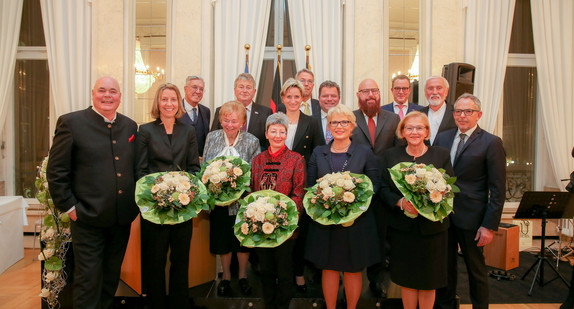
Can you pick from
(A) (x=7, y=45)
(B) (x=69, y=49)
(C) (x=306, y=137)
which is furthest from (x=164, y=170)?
(A) (x=7, y=45)

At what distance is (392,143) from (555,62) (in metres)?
4.10

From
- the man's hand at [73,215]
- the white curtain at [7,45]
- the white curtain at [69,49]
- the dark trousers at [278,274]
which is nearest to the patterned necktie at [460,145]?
the dark trousers at [278,274]

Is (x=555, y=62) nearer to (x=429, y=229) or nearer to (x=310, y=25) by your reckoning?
(x=310, y=25)

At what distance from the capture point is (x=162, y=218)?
2555 mm

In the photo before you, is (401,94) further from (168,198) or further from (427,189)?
(168,198)

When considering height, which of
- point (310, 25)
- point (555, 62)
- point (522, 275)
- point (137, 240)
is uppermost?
point (310, 25)

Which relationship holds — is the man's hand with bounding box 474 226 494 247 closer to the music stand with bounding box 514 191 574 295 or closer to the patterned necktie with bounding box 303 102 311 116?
the music stand with bounding box 514 191 574 295

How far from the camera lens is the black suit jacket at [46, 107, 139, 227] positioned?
8.21ft

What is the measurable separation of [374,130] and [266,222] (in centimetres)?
154

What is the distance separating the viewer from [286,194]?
2.80 m

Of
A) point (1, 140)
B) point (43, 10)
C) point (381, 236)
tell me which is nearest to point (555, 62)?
point (381, 236)

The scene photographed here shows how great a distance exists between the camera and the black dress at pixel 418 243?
259 cm

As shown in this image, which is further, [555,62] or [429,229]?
[555,62]

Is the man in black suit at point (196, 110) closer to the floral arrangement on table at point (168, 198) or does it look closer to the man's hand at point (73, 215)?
the floral arrangement on table at point (168, 198)
